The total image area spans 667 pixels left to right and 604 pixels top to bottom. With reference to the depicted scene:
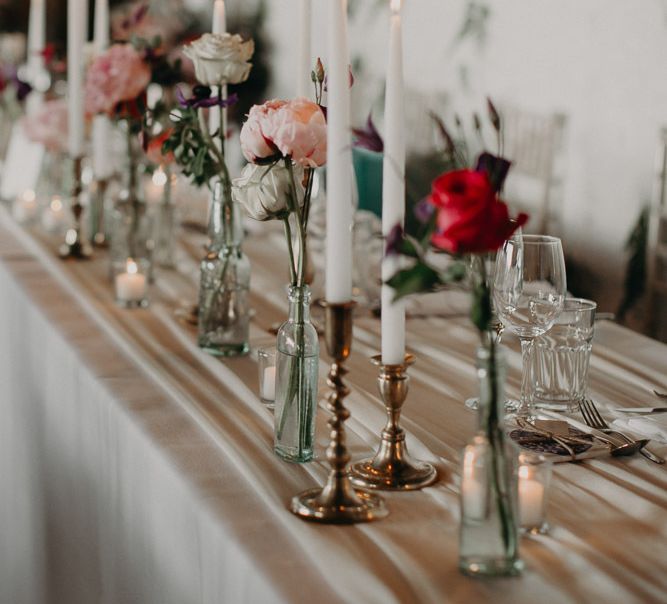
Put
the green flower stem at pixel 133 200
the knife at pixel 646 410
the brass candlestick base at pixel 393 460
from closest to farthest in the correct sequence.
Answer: the brass candlestick base at pixel 393 460
the knife at pixel 646 410
the green flower stem at pixel 133 200

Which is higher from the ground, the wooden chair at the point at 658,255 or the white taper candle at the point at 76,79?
the white taper candle at the point at 76,79

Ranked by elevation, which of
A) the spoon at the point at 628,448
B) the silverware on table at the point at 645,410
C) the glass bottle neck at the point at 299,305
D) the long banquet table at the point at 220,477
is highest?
the glass bottle neck at the point at 299,305

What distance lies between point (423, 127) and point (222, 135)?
3.01 metres

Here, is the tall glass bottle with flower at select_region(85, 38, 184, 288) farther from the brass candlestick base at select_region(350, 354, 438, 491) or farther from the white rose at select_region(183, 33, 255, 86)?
the brass candlestick base at select_region(350, 354, 438, 491)

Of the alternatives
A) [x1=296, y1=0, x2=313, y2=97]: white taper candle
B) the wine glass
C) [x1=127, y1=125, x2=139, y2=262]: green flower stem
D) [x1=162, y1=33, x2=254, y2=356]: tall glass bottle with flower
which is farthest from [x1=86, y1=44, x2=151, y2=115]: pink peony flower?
the wine glass

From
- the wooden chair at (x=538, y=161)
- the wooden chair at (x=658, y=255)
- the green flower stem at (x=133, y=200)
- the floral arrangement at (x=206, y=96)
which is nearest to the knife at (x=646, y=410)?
the floral arrangement at (x=206, y=96)

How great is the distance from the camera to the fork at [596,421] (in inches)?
50.2

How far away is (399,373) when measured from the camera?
1.14m

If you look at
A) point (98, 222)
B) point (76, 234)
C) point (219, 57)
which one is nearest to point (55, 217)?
point (98, 222)

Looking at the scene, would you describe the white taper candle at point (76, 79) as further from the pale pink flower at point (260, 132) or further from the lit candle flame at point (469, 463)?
the lit candle flame at point (469, 463)

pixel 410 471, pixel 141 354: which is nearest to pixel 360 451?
pixel 410 471

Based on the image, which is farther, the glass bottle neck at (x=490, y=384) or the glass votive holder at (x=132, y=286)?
the glass votive holder at (x=132, y=286)

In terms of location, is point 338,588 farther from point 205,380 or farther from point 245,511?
point 205,380

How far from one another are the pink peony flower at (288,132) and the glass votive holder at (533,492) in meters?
0.42
